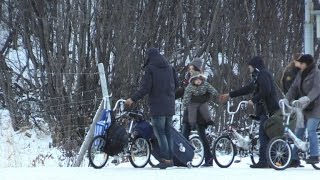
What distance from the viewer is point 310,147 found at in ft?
38.1

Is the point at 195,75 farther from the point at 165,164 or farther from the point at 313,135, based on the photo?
the point at 313,135

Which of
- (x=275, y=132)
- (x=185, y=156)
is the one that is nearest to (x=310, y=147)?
(x=275, y=132)

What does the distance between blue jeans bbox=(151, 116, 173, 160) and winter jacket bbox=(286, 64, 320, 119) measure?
2.06m

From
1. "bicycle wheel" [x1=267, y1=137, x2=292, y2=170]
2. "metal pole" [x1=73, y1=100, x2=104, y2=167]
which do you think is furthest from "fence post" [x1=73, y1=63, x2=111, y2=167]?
"bicycle wheel" [x1=267, y1=137, x2=292, y2=170]

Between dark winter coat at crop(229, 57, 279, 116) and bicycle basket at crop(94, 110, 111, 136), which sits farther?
dark winter coat at crop(229, 57, 279, 116)

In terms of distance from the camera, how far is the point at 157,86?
1145 centimetres

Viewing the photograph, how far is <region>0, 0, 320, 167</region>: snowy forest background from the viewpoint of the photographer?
1750 cm

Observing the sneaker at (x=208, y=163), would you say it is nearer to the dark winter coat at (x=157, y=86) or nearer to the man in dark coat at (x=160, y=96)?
the man in dark coat at (x=160, y=96)

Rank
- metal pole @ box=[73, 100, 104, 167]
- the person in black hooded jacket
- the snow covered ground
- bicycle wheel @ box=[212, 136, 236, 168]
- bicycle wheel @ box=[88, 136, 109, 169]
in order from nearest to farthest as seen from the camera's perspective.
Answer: the snow covered ground → bicycle wheel @ box=[88, 136, 109, 169] → the person in black hooded jacket → bicycle wheel @ box=[212, 136, 236, 168] → metal pole @ box=[73, 100, 104, 167]

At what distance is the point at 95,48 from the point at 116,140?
253 inches

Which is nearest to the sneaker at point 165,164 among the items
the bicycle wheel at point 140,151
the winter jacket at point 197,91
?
the bicycle wheel at point 140,151

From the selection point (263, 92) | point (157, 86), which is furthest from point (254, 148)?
point (157, 86)

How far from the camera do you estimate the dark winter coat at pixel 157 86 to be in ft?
37.4

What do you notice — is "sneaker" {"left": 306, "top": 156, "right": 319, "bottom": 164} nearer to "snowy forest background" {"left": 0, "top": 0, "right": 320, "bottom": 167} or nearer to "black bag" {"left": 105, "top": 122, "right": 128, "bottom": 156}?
"black bag" {"left": 105, "top": 122, "right": 128, "bottom": 156}
